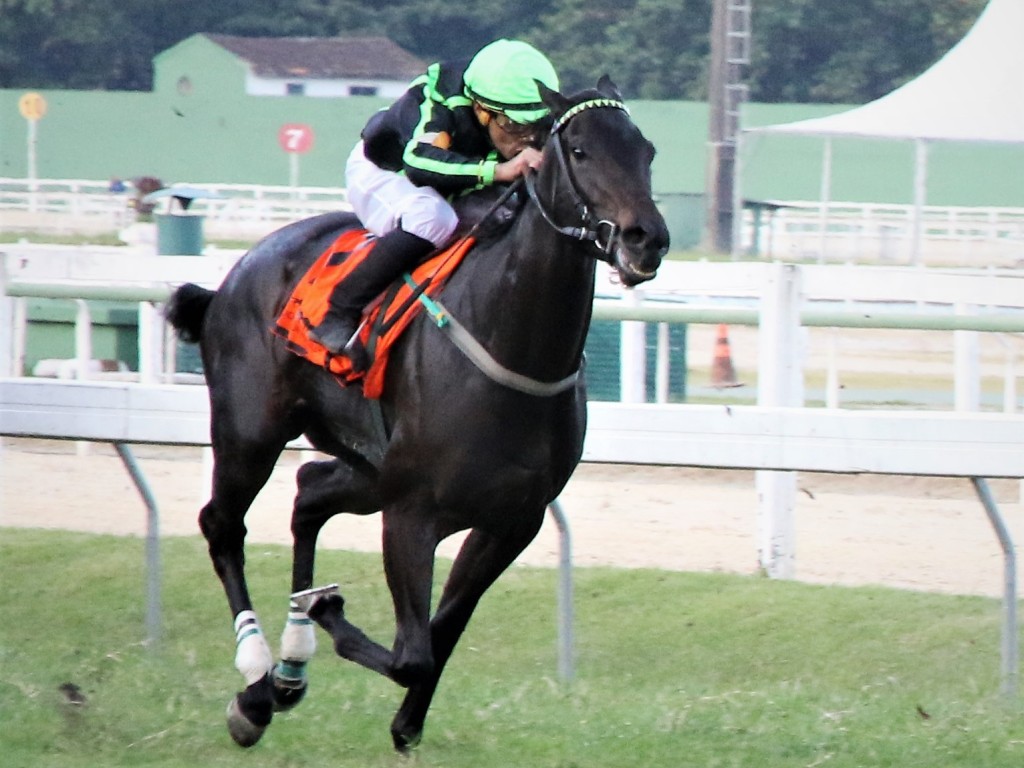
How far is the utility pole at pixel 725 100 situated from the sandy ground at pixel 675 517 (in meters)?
15.6

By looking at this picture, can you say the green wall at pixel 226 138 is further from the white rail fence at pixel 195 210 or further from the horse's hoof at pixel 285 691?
the horse's hoof at pixel 285 691

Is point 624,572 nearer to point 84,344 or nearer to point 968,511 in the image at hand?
point 968,511

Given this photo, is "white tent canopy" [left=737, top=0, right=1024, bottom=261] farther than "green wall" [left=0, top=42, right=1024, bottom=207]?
No

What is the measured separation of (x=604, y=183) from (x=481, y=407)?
2.31 ft

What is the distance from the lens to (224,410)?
574cm

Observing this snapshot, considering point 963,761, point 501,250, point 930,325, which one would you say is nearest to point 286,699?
point 501,250

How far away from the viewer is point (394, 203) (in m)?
5.14

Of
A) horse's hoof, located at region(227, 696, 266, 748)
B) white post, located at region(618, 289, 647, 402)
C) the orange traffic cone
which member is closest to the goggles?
horse's hoof, located at region(227, 696, 266, 748)

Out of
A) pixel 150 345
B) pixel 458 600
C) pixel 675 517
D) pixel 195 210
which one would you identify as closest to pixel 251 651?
pixel 458 600

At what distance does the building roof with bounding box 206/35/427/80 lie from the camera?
39.4 meters

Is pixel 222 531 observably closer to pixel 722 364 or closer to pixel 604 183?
pixel 604 183

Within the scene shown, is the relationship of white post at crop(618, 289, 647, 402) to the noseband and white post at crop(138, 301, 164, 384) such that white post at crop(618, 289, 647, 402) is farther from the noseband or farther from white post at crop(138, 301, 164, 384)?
the noseband

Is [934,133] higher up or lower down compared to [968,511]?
higher up

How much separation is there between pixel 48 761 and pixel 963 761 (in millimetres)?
2371
